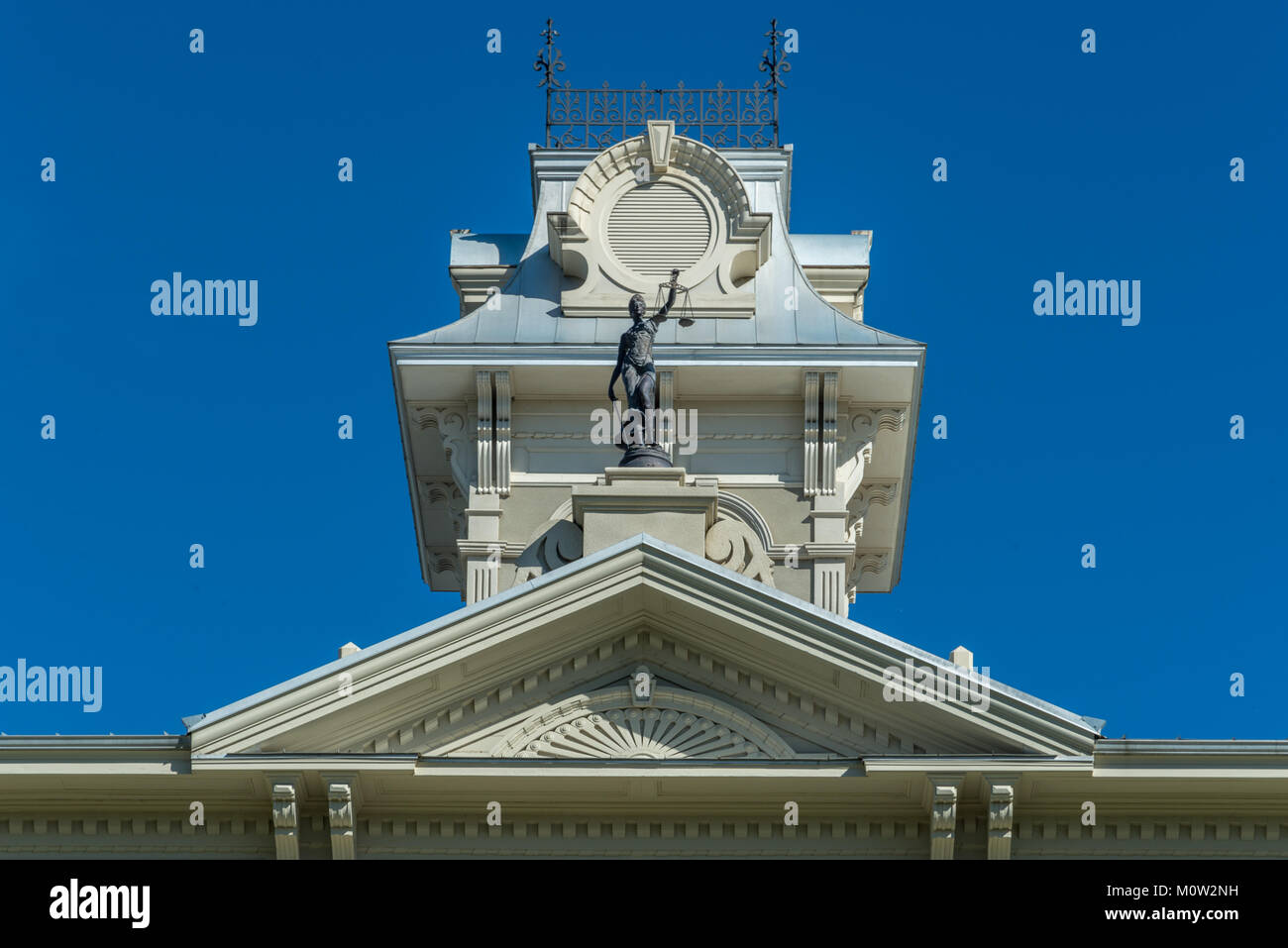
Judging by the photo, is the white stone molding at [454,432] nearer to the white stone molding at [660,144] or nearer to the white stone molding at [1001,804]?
the white stone molding at [660,144]

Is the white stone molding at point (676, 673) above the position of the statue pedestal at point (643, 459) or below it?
below

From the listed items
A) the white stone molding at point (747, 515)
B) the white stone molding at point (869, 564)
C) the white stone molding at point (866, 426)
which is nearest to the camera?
the white stone molding at point (747, 515)

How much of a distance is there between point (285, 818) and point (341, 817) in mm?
531

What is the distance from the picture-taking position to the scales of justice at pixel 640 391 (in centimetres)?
3127

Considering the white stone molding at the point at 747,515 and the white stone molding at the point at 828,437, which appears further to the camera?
the white stone molding at the point at 828,437

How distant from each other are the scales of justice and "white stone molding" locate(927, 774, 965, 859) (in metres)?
5.47

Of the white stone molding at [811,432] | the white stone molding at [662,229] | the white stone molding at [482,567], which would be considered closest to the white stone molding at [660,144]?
the white stone molding at [662,229]

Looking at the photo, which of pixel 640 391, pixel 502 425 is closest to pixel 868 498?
pixel 502 425

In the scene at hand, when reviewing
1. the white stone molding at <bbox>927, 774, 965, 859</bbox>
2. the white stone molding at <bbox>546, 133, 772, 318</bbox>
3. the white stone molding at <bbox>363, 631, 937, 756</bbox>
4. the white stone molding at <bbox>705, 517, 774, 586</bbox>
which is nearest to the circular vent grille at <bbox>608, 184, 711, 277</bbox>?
the white stone molding at <bbox>546, 133, 772, 318</bbox>

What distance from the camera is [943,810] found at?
2747 centimetres

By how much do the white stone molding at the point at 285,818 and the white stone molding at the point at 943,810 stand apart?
601 cm

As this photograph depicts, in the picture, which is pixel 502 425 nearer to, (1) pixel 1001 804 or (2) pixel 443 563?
(2) pixel 443 563
